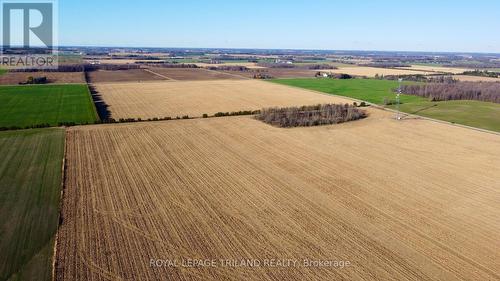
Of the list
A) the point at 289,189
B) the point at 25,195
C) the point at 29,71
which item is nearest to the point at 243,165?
the point at 289,189

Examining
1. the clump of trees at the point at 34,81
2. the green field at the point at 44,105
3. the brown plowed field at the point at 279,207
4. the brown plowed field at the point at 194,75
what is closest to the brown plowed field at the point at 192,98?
the green field at the point at 44,105

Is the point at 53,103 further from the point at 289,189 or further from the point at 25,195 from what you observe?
the point at 289,189

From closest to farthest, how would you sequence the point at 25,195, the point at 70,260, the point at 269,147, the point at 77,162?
1. the point at 70,260
2. the point at 25,195
3. the point at 77,162
4. the point at 269,147

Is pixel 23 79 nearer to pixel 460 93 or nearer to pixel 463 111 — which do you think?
pixel 463 111

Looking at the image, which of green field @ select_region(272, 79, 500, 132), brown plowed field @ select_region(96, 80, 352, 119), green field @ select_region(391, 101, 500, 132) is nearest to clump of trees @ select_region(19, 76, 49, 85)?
brown plowed field @ select_region(96, 80, 352, 119)

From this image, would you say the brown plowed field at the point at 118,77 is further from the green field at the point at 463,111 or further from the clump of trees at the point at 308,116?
the green field at the point at 463,111

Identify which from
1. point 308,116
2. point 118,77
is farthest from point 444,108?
point 118,77

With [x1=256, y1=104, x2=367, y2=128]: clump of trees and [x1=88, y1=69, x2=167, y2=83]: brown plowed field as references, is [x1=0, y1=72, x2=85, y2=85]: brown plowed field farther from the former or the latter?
[x1=256, y1=104, x2=367, y2=128]: clump of trees
